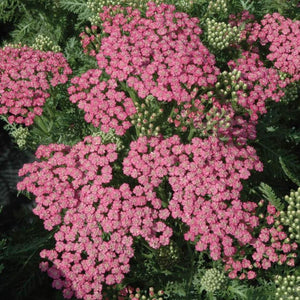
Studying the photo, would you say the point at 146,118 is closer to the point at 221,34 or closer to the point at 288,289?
the point at 221,34

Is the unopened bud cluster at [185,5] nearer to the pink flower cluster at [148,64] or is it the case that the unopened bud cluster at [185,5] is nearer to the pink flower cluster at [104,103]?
the pink flower cluster at [148,64]

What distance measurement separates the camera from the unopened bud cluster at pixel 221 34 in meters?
4.66

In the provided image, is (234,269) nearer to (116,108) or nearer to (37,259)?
(116,108)

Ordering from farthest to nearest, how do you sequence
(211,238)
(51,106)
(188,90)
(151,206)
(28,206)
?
1. (28,206)
2. (51,106)
3. (188,90)
4. (151,206)
5. (211,238)

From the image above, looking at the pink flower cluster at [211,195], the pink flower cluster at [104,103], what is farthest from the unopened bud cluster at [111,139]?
the pink flower cluster at [211,195]

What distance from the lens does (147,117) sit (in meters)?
4.12

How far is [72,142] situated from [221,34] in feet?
7.73

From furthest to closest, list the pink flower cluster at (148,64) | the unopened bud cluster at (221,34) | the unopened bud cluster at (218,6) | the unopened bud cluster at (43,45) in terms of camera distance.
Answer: the unopened bud cluster at (43,45) < the unopened bud cluster at (218,6) < the unopened bud cluster at (221,34) < the pink flower cluster at (148,64)

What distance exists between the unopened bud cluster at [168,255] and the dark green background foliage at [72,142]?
0.04ft

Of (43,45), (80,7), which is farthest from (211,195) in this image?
(80,7)

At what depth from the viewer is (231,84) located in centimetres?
436

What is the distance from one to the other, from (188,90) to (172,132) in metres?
0.61

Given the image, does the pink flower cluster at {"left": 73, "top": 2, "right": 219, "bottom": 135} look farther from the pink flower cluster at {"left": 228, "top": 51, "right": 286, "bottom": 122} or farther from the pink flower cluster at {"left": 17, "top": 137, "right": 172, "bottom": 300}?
the pink flower cluster at {"left": 17, "top": 137, "right": 172, "bottom": 300}

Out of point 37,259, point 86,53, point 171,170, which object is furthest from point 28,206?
point 171,170
